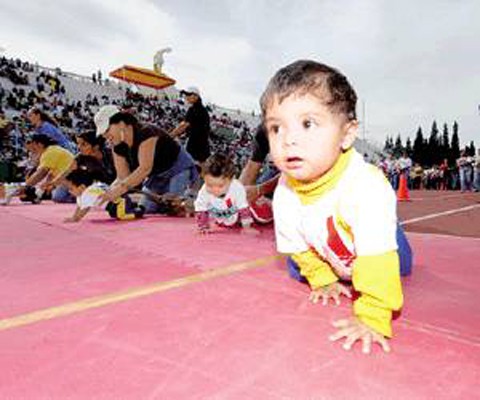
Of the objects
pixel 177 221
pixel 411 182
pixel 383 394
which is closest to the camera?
pixel 383 394

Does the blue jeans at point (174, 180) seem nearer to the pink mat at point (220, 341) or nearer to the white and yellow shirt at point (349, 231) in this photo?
the pink mat at point (220, 341)

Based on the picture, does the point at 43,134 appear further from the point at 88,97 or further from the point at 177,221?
the point at 88,97

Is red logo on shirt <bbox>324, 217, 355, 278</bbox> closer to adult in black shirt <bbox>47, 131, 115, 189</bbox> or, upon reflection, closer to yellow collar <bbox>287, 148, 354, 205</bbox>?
yellow collar <bbox>287, 148, 354, 205</bbox>

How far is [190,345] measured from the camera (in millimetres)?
1196

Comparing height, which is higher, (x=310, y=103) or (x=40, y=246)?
(x=310, y=103)

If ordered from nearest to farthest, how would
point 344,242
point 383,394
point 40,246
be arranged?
point 383,394 < point 344,242 < point 40,246

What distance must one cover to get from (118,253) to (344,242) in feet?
5.03

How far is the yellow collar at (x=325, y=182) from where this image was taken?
4.69ft

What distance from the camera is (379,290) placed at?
1.23m

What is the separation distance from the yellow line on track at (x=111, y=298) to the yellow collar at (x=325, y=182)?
26.6 inches

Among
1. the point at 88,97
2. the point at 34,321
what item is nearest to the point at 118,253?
the point at 34,321

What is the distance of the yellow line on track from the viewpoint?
4.64 ft

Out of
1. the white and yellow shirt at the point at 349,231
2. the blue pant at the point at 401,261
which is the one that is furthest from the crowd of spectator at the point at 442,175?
the white and yellow shirt at the point at 349,231

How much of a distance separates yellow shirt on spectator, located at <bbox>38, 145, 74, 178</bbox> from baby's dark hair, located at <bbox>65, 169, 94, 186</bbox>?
1253 mm
